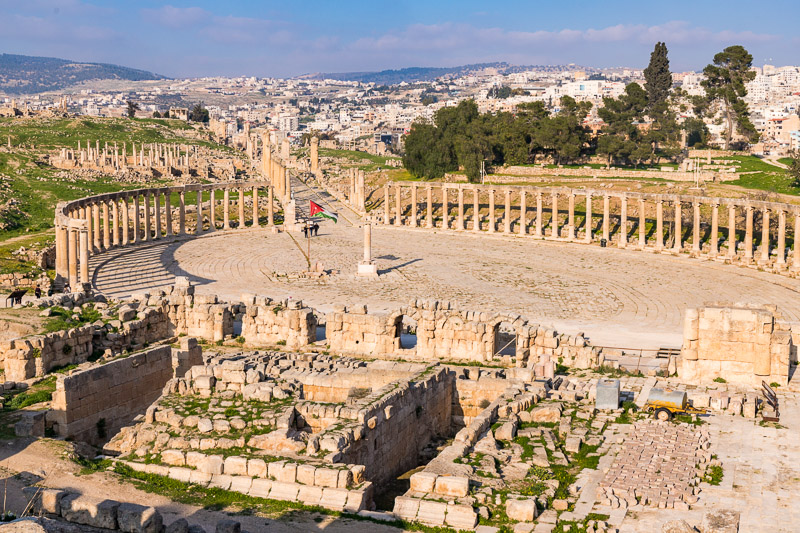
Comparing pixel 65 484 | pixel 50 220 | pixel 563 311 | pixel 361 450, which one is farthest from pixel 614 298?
pixel 50 220

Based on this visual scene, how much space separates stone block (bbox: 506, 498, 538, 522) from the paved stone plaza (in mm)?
20632

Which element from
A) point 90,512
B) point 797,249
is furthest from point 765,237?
point 90,512

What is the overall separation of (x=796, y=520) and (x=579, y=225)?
57889 mm

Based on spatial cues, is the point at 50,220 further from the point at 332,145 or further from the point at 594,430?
the point at 332,145

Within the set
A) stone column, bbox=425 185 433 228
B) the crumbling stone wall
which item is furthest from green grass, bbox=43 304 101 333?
stone column, bbox=425 185 433 228

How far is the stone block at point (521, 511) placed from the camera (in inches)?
694

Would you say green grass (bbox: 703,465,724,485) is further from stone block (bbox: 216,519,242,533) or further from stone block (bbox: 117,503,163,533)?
stone block (bbox: 117,503,163,533)

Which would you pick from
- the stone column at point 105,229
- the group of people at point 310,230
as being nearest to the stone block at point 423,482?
the stone column at point 105,229

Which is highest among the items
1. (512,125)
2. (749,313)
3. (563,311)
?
(512,125)

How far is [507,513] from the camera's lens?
1778cm

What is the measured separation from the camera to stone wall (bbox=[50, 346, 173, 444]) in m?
23.3

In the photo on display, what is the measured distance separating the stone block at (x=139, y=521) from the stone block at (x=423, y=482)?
5.27 meters

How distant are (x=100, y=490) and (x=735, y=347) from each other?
17.9m

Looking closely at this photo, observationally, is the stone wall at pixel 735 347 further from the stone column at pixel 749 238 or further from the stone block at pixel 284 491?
the stone column at pixel 749 238
